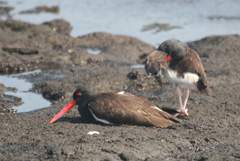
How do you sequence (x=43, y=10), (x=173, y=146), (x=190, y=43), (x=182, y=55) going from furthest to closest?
(x=43, y=10)
(x=190, y=43)
(x=182, y=55)
(x=173, y=146)

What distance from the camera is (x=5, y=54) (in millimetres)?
15695

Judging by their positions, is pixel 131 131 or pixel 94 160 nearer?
pixel 94 160

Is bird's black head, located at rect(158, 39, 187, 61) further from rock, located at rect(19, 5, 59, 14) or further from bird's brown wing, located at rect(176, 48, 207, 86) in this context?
rock, located at rect(19, 5, 59, 14)

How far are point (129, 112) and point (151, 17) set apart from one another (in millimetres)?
11455

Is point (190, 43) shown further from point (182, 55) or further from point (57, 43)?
point (182, 55)

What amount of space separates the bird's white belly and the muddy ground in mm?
375

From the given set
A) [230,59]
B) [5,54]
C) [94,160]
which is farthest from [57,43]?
[94,160]

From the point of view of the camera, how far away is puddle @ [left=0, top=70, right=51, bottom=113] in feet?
40.9

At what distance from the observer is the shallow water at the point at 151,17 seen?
19359 mm

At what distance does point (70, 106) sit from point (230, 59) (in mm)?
5236

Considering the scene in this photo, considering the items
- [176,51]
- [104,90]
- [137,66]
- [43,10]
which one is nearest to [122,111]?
[176,51]

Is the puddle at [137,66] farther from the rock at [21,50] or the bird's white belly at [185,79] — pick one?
the bird's white belly at [185,79]

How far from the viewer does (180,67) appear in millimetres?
11219

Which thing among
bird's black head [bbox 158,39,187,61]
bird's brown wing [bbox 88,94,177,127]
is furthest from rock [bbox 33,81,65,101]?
bird's brown wing [bbox 88,94,177,127]
